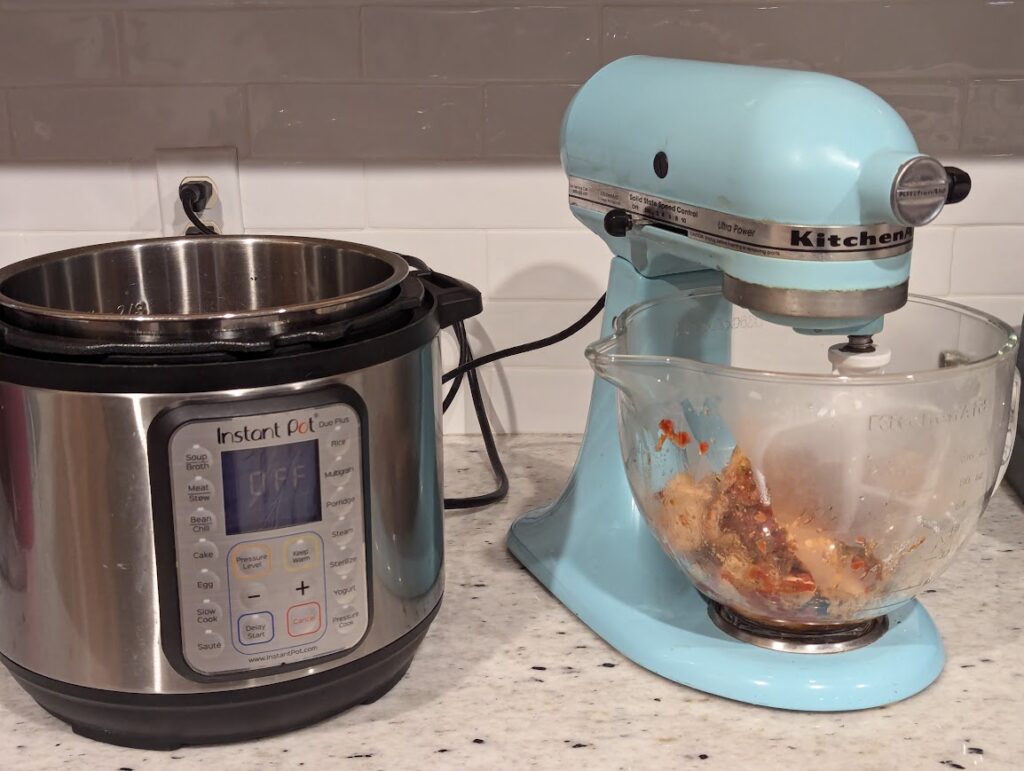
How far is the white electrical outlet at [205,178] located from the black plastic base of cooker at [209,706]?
50 cm

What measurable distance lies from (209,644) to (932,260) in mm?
729

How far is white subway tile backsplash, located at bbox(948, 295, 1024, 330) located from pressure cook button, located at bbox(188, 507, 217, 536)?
2.39ft

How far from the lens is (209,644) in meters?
0.62

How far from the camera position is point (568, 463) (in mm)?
1073

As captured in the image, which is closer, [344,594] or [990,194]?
[344,594]

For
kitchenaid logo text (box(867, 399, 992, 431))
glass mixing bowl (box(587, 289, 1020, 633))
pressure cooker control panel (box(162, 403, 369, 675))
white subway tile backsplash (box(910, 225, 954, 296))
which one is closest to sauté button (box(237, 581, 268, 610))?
pressure cooker control panel (box(162, 403, 369, 675))

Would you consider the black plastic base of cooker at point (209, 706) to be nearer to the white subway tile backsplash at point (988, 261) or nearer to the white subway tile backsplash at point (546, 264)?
the white subway tile backsplash at point (546, 264)

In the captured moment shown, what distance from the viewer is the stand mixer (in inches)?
23.9

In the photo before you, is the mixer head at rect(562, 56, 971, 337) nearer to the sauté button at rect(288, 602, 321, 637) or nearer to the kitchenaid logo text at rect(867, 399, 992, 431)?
the kitchenaid logo text at rect(867, 399, 992, 431)

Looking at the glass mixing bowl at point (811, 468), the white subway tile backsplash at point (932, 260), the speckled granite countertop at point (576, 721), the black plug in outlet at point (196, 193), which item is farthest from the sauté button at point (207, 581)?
the white subway tile backsplash at point (932, 260)

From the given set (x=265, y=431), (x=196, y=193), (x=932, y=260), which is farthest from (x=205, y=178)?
(x=932, y=260)

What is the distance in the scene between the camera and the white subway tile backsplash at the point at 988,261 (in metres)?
1.07

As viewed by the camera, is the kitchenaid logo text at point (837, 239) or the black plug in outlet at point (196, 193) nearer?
the kitchenaid logo text at point (837, 239)

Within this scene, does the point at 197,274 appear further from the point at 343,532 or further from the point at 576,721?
the point at 576,721
